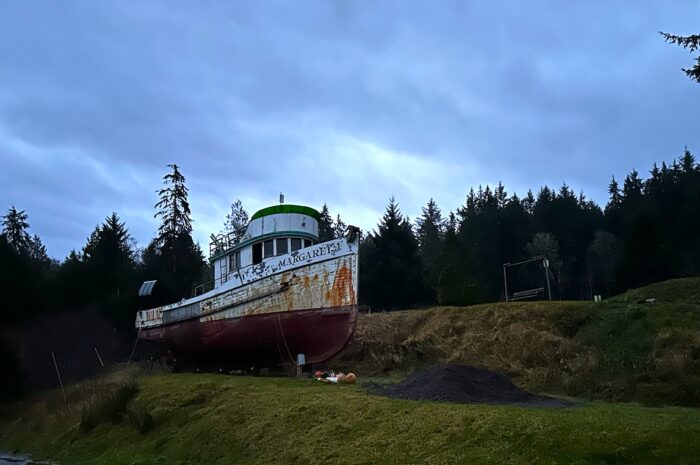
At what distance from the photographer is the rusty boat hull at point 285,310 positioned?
20.3 metres

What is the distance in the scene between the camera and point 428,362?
21.5 m

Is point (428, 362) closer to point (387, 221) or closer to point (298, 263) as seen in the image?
point (298, 263)

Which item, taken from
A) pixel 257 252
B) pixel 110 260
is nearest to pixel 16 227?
pixel 110 260

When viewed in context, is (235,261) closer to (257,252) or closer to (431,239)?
(257,252)

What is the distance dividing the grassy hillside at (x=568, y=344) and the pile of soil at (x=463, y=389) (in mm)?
3035

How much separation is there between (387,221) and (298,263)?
29.4 meters

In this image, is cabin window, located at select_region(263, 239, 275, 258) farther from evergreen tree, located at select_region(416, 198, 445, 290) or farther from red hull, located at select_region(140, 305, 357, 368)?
evergreen tree, located at select_region(416, 198, 445, 290)

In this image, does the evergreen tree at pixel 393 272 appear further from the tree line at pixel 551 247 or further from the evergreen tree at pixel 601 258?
the evergreen tree at pixel 601 258

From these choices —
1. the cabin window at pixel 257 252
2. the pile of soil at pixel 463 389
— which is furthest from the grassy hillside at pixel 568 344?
the cabin window at pixel 257 252

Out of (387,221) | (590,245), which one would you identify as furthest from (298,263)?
(590,245)

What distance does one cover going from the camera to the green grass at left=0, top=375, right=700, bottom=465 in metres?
7.91

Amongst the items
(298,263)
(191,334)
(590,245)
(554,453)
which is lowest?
(554,453)

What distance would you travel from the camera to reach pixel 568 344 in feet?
61.1

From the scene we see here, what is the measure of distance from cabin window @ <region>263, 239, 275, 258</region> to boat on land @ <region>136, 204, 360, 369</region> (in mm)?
37
